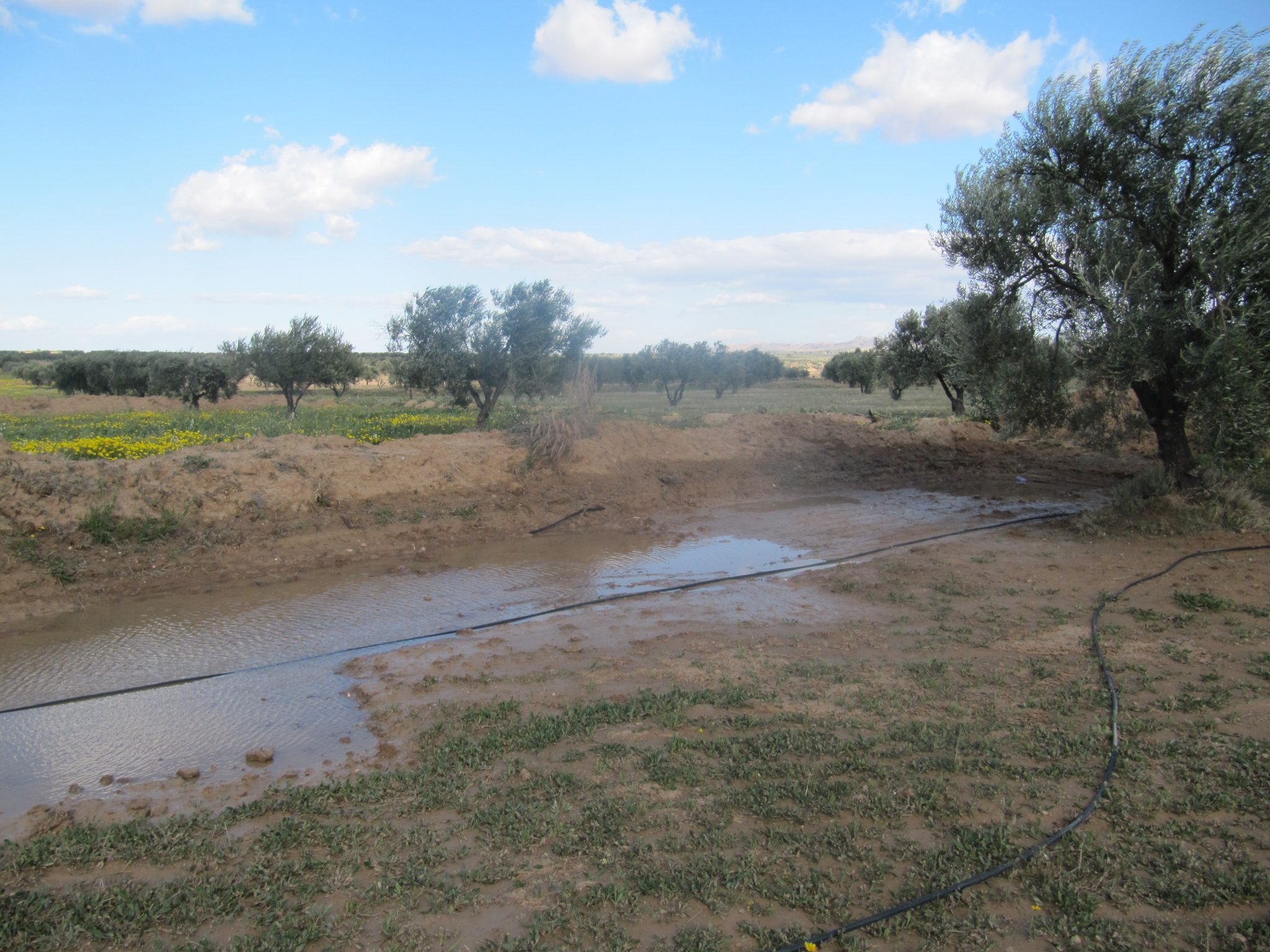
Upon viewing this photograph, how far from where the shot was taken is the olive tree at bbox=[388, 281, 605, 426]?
2230cm

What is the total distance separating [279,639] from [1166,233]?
11890 mm

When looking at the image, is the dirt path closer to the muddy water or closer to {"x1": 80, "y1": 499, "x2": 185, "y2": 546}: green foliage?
the muddy water

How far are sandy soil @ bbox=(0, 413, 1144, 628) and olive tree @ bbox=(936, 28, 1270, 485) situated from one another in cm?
638

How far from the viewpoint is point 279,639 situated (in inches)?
307

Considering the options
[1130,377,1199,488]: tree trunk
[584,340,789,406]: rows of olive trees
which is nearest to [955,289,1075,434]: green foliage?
[1130,377,1199,488]: tree trunk

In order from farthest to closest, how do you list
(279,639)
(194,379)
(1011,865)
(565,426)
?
(194,379) < (565,426) < (279,639) < (1011,865)

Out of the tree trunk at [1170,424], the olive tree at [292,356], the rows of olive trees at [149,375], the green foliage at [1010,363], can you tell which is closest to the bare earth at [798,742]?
the tree trunk at [1170,424]

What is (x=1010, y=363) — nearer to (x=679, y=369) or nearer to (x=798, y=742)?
(x=798, y=742)

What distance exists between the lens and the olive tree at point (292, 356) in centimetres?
2703

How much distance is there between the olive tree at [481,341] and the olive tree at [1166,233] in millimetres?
13992

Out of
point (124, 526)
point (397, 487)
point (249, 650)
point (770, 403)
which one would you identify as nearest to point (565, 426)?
point (397, 487)

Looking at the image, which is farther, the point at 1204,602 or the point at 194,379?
the point at 194,379

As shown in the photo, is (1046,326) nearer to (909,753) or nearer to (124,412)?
(909,753)

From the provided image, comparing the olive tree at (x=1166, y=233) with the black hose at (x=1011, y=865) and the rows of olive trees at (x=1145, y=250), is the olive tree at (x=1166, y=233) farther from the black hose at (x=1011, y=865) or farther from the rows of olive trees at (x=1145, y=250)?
the black hose at (x=1011, y=865)
